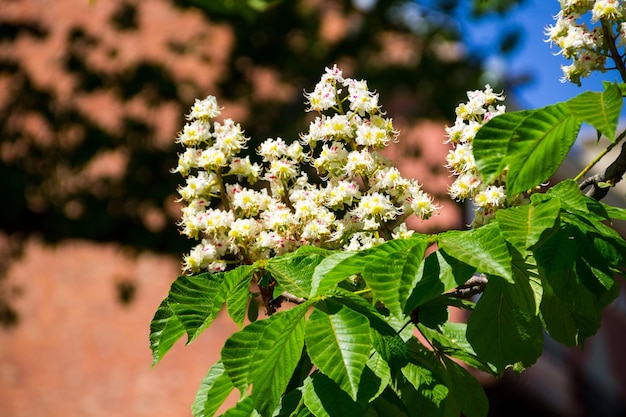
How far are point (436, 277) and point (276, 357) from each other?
0.25 meters

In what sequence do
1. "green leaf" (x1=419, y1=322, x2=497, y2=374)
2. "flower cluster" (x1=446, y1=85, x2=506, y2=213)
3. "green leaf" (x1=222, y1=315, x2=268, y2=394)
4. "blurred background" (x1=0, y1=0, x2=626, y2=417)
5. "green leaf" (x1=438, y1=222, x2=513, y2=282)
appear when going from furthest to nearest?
"blurred background" (x1=0, y1=0, x2=626, y2=417), "green leaf" (x1=419, y1=322, x2=497, y2=374), "flower cluster" (x1=446, y1=85, x2=506, y2=213), "green leaf" (x1=222, y1=315, x2=268, y2=394), "green leaf" (x1=438, y1=222, x2=513, y2=282)

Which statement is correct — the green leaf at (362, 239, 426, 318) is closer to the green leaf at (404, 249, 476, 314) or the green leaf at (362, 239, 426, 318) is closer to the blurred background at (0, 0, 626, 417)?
the green leaf at (404, 249, 476, 314)

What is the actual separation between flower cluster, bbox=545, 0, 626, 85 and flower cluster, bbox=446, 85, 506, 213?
5.2 inches

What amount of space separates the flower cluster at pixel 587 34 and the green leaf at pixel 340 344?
55 cm

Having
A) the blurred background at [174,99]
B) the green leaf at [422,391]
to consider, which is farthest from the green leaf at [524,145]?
the blurred background at [174,99]

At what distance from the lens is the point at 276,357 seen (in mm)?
1225

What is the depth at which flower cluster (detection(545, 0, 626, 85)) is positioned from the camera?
133 cm

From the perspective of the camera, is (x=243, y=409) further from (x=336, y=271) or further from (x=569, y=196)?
(x=569, y=196)

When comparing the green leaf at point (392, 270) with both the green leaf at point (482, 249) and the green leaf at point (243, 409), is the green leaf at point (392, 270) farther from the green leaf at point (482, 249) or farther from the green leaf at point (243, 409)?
the green leaf at point (243, 409)

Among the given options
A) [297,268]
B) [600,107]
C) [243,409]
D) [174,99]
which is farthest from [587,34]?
[174,99]

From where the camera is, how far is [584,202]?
48.4 inches

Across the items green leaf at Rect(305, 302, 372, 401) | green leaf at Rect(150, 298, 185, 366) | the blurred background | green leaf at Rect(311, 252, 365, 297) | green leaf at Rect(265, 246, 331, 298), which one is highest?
the blurred background

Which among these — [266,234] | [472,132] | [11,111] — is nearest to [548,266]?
[472,132]

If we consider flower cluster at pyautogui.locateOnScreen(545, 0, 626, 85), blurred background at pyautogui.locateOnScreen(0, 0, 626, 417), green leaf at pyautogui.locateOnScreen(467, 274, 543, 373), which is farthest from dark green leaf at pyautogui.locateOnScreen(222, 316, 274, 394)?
blurred background at pyautogui.locateOnScreen(0, 0, 626, 417)
